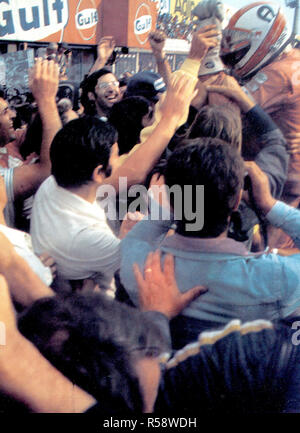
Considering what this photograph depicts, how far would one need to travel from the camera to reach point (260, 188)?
1872 mm

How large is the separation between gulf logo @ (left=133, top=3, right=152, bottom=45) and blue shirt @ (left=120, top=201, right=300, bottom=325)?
0.69m

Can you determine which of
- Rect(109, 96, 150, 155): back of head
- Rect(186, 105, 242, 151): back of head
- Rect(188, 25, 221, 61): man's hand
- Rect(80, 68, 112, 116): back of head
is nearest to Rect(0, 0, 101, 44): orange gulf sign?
Rect(80, 68, 112, 116): back of head

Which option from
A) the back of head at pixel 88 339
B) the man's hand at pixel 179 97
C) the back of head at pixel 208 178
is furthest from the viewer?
the man's hand at pixel 179 97

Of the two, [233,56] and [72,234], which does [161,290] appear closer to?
[72,234]

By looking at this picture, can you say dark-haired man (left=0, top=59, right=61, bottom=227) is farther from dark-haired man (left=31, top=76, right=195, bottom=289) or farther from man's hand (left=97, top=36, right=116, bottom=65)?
man's hand (left=97, top=36, right=116, bottom=65)

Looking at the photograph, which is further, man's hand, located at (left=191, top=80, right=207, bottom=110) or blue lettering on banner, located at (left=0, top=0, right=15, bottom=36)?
man's hand, located at (left=191, top=80, right=207, bottom=110)

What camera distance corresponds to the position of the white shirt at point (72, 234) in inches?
71.2

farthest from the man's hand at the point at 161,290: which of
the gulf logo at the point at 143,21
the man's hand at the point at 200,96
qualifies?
the gulf logo at the point at 143,21

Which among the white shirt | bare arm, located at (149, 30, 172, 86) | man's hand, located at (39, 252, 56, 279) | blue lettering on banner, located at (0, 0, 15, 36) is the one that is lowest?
man's hand, located at (39, 252, 56, 279)

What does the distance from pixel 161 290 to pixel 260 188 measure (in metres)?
0.53

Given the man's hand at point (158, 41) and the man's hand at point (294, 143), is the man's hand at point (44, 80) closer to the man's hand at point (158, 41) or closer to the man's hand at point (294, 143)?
the man's hand at point (158, 41)

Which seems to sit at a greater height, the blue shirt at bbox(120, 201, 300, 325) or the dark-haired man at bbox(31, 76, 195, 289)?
the dark-haired man at bbox(31, 76, 195, 289)

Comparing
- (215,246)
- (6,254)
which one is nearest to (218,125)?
(215,246)

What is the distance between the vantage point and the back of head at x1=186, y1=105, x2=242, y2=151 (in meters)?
1.81
